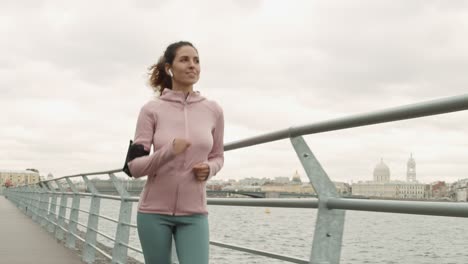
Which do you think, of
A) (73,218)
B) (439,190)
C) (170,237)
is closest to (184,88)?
(170,237)

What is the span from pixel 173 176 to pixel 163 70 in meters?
0.51

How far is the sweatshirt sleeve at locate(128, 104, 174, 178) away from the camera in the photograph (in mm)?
2959

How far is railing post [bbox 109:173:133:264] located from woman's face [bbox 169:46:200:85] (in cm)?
337

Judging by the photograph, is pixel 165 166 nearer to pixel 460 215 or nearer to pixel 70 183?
Answer: pixel 460 215

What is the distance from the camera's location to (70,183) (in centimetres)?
1013

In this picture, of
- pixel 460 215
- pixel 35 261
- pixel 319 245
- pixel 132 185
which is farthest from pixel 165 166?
pixel 35 261

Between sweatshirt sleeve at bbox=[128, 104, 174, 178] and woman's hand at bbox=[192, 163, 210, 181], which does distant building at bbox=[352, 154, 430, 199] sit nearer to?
woman's hand at bbox=[192, 163, 210, 181]

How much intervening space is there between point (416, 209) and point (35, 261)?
6.84 meters

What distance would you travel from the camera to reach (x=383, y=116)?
8.60 feet

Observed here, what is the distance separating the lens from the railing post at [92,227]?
7996 mm

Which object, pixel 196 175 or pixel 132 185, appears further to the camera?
pixel 132 185

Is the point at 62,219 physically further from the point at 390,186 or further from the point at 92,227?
the point at 390,186

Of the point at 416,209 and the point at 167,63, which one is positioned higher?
the point at 167,63

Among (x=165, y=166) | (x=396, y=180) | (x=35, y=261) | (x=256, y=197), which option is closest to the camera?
(x=396, y=180)
